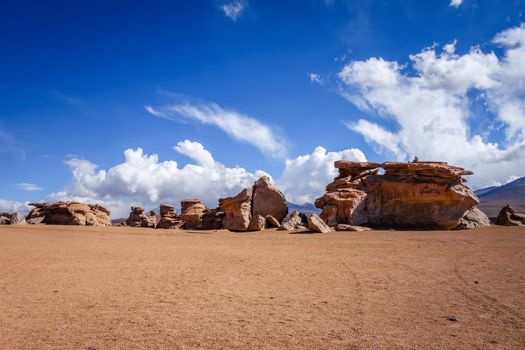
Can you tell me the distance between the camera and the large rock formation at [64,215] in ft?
122

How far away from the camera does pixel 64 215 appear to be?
37500 mm

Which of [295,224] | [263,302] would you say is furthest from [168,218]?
[263,302]

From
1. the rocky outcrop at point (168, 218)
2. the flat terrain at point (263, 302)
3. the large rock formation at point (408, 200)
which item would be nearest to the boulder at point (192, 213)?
the rocky outcrop at point (168, 218)

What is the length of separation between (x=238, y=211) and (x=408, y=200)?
13809 mm

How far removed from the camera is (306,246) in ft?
62.8

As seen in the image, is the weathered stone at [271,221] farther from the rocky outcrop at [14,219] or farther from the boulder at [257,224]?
the rocky outcrop at [14,219]

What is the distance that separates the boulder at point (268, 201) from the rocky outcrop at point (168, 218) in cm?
1011

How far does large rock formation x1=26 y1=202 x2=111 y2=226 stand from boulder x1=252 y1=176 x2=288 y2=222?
1585cm

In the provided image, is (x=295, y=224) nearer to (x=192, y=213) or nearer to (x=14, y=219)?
(x=192, y=213)

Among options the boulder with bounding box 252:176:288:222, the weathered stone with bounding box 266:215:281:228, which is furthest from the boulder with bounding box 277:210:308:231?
the boulder with bounding box 252:176:288:222

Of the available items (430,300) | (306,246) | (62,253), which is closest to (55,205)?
(62,253)

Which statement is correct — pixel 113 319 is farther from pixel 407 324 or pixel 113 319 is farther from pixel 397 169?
pixel 397 169

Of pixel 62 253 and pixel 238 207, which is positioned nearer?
pixel 62 253

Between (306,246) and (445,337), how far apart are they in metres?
13.5
